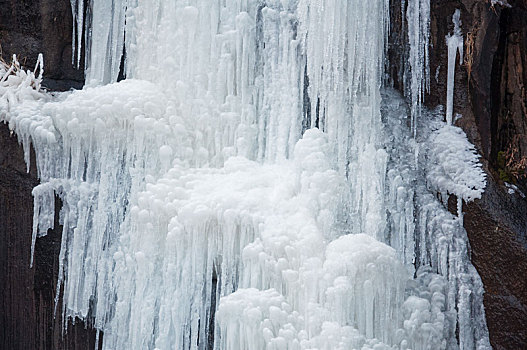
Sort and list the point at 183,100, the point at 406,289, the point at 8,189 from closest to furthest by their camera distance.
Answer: the point at 406,289
the point at 183,100
the point at 8,189

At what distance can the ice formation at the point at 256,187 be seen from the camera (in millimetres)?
4234

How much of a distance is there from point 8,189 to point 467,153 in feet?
11.4

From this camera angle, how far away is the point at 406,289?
4.37 metres

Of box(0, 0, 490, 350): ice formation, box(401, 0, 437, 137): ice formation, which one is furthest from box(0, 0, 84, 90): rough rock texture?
box(401, 0, 437, 137): ice formation

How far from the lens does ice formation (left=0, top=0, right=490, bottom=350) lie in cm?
423

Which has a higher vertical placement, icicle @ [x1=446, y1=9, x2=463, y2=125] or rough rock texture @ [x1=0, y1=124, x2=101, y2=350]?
icicle @ [x1=446, y1=9, x2=463, y2=125]

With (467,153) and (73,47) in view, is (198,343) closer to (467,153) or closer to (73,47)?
(467,153)

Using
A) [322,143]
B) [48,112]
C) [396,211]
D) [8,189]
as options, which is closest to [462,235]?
[396,211]

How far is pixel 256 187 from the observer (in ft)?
15.1

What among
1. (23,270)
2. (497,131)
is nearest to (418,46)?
(497,131)

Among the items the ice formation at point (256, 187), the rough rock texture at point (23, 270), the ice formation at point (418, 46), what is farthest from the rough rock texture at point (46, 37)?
the ice formation at point (418, 46)

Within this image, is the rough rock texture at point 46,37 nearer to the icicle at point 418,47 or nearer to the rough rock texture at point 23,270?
the rough rock texture at point 23,270

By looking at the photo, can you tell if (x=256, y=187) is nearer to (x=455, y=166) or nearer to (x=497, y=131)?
(x=455, y=166)

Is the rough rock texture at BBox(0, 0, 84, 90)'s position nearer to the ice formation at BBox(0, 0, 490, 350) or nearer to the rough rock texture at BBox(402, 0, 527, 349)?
the ice formation at BBox(0, 0, 490, 350)
